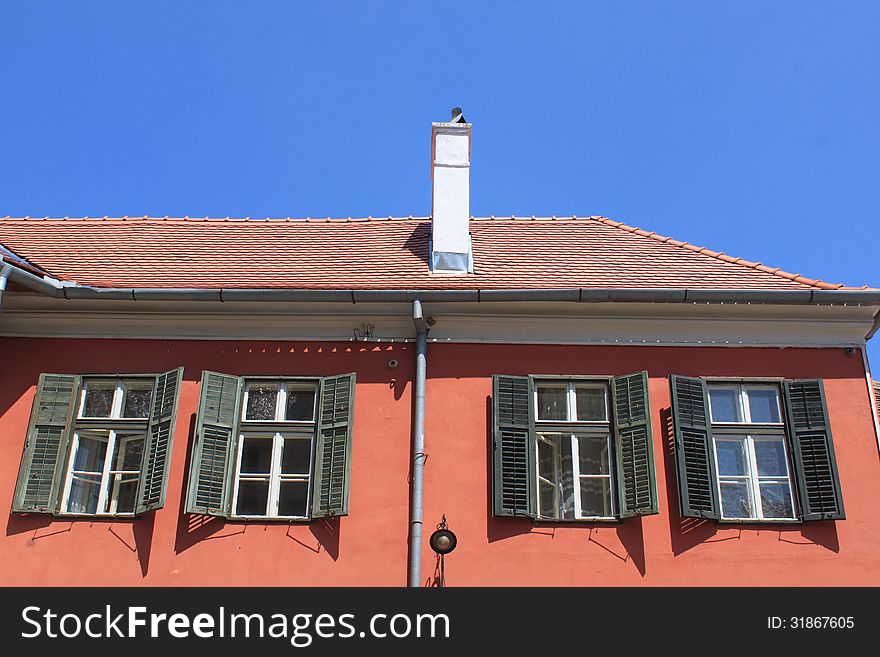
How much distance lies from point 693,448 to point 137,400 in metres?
5.53

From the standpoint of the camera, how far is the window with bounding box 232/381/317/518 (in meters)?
10.2

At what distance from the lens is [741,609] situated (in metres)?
9.02

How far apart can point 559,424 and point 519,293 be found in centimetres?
136

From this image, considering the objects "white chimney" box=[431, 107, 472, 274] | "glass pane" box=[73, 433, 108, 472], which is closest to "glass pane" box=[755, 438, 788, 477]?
"white chimney" box=[431, 107, 472, 274]

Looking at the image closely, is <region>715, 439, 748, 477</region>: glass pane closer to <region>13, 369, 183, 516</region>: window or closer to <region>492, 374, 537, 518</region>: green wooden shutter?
<region>492, 374, 537, 518</region>: green wooden shutter

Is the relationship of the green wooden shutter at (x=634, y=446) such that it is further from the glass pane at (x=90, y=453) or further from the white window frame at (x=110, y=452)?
the glass pane at (x=90, y=453)

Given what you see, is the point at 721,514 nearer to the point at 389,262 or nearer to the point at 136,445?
the point at 389,262

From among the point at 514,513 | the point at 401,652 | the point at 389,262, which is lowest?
the point at 401,652

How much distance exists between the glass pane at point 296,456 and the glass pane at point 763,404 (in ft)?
14.5

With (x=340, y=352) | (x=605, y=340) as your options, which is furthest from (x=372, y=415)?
(x=605, y=340)

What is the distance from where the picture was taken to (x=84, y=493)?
10.4 meters

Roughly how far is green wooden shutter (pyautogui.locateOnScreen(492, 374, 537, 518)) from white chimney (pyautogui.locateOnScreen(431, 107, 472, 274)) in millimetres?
2042

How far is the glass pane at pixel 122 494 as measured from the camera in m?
10.3

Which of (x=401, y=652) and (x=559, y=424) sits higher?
(x=559, y=424)
